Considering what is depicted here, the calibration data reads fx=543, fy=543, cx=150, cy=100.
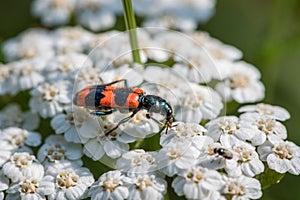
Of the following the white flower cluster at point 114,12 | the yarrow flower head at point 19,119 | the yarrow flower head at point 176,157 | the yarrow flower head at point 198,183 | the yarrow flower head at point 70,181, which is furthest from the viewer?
the white flower cluster at point 114,12

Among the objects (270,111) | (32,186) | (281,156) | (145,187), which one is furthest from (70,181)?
(270,111)

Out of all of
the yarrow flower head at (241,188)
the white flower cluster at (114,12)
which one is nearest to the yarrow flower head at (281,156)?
the yarrow flower head at (241,188)

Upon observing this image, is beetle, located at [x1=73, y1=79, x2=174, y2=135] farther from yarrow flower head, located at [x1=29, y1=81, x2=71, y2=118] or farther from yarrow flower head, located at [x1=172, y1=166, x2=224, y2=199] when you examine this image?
yarrow flower head, located at [x1=172, y1=166, x2=224, y2=199]

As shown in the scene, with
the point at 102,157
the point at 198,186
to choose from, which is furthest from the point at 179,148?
the point at 102,157

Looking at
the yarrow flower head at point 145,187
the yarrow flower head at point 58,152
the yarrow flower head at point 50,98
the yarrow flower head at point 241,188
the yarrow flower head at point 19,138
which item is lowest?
the yarrow flower head at point 241,188

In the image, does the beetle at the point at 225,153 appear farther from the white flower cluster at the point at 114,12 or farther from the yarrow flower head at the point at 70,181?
the white flower cluster at the point at 114,12

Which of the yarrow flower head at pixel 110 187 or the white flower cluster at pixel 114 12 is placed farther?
the white flower cluster at pixel 114 12

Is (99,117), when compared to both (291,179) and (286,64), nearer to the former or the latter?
(291,179)

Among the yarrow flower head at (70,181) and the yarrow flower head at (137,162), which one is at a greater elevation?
the yarrow flower head at (137,162)
